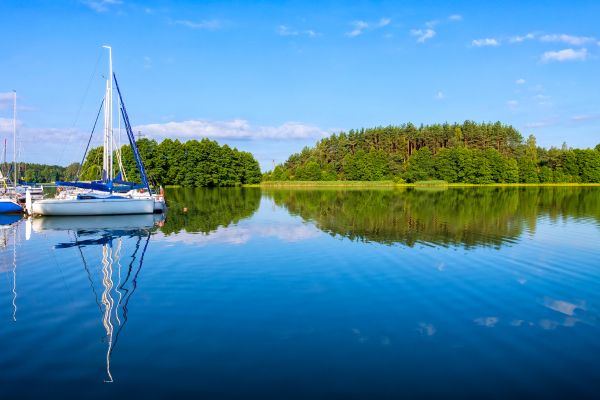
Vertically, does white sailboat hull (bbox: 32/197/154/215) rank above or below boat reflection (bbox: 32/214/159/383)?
above

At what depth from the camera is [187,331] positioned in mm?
9203

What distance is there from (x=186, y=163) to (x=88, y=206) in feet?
226

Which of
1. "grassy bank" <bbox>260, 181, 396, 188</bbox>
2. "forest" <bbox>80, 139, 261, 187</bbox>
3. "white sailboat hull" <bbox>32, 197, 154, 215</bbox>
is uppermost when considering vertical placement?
"forest" <bbox>80, 139, 261, 187</bbox>

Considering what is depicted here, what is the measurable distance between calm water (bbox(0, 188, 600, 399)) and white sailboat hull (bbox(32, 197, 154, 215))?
1105 cm

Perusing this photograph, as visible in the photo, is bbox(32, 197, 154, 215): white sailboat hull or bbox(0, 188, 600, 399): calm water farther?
bbox(32, 197, 154, 215): white sailboat hull

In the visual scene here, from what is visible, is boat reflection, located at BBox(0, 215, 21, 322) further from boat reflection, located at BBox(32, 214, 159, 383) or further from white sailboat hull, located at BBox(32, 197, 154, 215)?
white sailboat hull, located at BBox(32, 197, 154, 215)

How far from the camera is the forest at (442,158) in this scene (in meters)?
108

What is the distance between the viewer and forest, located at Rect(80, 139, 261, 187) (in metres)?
97.4

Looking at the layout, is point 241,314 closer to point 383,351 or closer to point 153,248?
point 383,351

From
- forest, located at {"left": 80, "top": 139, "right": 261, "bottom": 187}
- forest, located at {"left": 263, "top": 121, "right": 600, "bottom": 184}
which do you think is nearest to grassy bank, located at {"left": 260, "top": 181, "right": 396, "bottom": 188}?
forest, located at {"left": 263, "top": 121, "right": 600, "bottom": 184}

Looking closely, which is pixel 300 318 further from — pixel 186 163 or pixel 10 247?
pixel 186 163

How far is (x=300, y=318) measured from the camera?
1002cm

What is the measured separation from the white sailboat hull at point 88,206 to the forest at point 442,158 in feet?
251

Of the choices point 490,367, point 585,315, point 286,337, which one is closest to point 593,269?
point 585,315
